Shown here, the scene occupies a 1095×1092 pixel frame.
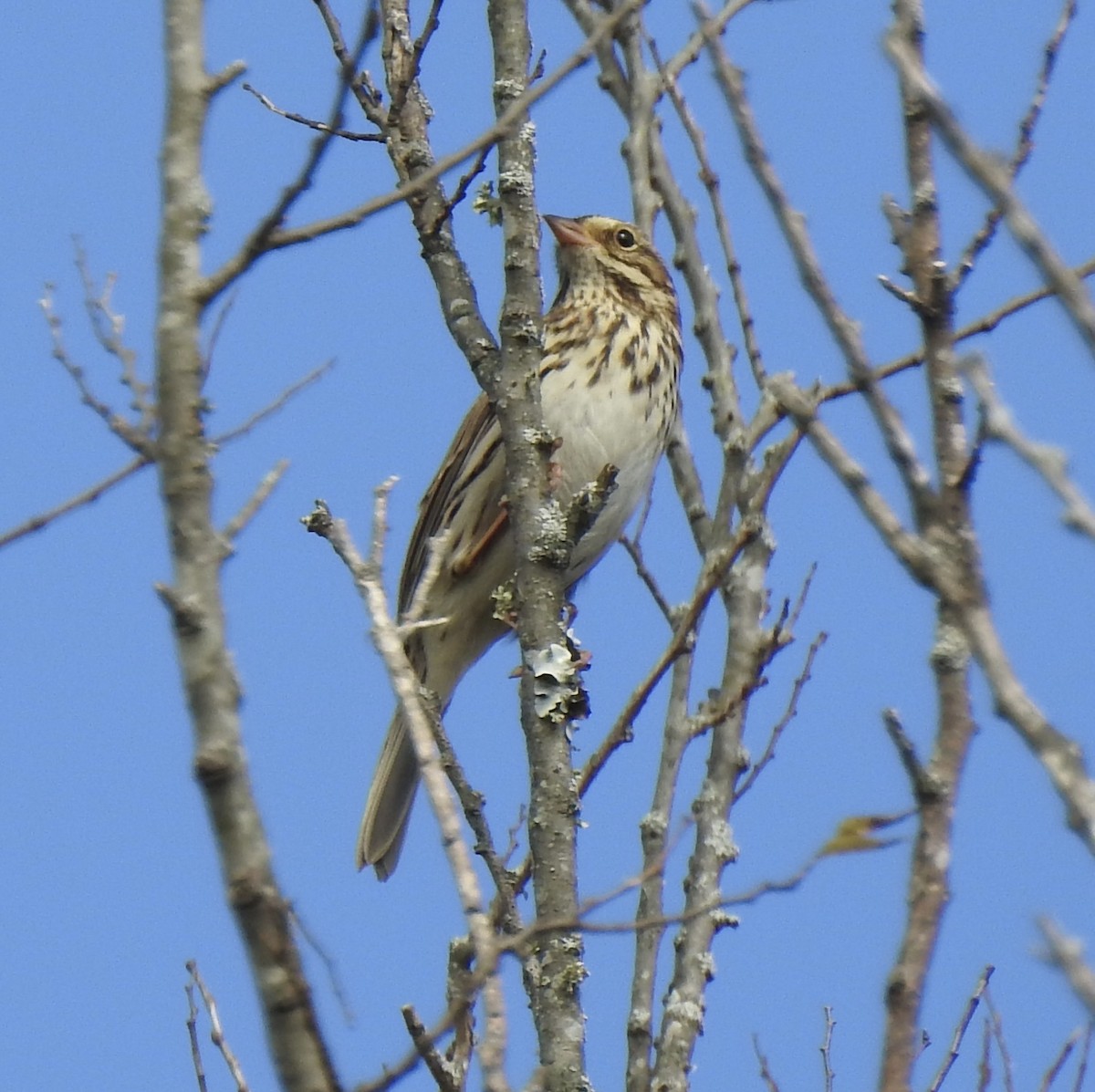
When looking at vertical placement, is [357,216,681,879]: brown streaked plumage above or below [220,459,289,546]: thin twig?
above

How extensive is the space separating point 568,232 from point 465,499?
1.23m

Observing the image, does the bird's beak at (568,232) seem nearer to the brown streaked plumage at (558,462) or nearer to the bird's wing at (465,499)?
the brown streaked plumage at (558,462)

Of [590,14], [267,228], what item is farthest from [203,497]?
[590,14]

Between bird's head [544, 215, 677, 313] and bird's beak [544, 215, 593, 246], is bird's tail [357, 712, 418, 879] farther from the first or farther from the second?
bird's beak [544, 215, 593, 246]

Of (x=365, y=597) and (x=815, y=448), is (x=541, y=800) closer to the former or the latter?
(x=365, y=597)

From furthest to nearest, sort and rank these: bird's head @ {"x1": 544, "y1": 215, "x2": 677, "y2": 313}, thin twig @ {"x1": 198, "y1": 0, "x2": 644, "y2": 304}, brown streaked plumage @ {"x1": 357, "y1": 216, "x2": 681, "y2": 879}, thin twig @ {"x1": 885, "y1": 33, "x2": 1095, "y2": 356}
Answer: bird's head @ {"x1": 544, "y1": 215, "x2": 677, "y2": 313}, brown streaked plumage @ {"x1": 357, "y1": 216, "x2": 681, "y2": 879}, thin twig @ {"x1": 198, "y1": 0, "x2": 644, "y2": 304}, thin twig @ {"x1": 885, "y1": 33, "x2": 1095, "y2": 356}

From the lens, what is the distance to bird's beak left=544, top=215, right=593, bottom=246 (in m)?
6.96

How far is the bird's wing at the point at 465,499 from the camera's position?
248 inches

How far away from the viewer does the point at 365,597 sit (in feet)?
9.94

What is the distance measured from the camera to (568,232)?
7.04m

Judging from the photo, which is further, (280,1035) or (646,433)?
(646,433)

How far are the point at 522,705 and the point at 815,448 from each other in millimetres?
1829

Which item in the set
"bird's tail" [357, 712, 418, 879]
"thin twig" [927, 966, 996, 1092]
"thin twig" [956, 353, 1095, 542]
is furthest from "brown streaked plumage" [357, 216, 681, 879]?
"thin twig" [956, 353, 1095, 542]

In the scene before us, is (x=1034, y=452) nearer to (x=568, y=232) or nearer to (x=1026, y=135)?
(x=1026, y=135)
